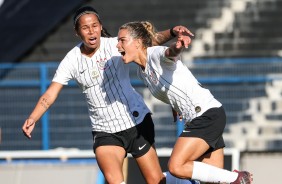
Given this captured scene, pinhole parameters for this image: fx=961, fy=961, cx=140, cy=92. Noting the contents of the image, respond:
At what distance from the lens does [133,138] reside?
7707 millimetres

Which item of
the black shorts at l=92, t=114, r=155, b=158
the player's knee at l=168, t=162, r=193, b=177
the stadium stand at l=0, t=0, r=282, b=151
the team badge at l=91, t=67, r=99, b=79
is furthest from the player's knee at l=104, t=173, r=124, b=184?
the stadium stand at l=0, t=0, r=282, b=151

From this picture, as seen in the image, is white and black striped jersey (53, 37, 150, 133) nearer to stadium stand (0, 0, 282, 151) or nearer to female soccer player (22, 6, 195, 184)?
female soccer player (22, 6, 195, 184)

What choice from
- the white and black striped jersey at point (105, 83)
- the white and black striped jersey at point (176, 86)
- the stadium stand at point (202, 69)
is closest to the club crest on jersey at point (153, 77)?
the white and black striped jersey at point (176, 86)

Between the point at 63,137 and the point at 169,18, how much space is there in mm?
2918

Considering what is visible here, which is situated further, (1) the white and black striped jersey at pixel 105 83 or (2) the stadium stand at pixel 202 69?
(2) the stadium stand at pixel 202 69

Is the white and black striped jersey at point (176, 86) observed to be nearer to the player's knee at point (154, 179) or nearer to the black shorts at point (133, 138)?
the black shorts at point (133, 138)

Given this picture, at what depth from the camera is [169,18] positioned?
1448 centimetres

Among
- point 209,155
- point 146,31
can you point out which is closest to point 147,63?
point 146,31

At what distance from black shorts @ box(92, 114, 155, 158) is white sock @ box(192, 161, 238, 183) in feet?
2.00

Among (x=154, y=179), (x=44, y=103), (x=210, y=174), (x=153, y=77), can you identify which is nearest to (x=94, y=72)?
(x=44, y=103)

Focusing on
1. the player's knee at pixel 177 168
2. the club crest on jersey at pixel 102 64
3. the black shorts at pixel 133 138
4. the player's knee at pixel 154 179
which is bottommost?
the player's knee at pixel 154 179

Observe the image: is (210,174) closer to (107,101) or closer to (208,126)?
(208,126)

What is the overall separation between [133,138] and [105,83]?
505 mm

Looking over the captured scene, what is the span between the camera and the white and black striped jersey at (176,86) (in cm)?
711
